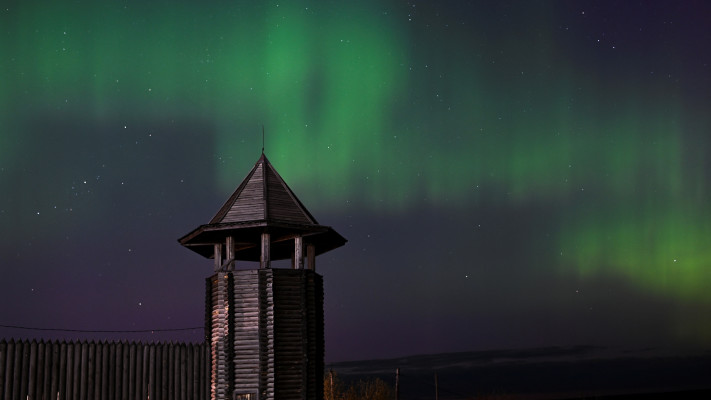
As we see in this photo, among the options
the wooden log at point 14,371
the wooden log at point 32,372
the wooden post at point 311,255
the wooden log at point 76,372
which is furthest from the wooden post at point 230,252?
the wooden log at point 14,371

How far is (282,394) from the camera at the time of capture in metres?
25.2

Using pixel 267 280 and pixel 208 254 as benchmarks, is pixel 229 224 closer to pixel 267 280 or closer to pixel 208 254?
pixel 267 280

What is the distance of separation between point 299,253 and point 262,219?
1796mm

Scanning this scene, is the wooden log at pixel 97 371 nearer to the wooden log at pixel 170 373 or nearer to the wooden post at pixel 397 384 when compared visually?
the wooden log at pixel 170 373

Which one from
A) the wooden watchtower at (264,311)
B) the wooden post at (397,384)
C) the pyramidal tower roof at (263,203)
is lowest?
the wooden post at (397,384)

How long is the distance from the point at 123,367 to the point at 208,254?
6.53 meters

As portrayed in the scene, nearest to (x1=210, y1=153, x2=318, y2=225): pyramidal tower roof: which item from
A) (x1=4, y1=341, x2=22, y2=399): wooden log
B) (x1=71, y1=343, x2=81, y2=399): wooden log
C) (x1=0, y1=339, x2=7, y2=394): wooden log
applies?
(x1=71, y1=343, x2=81, y2=399): wooden log

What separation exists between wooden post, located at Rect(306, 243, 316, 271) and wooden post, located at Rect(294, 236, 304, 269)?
30.3 inches

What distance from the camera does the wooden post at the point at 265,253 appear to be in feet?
85.1

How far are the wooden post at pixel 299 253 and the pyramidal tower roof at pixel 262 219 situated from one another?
203mm

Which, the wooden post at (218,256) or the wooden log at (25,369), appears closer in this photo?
the wooden log at (25,369)

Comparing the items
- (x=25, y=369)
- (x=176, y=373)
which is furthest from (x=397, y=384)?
(x=25, y=369)

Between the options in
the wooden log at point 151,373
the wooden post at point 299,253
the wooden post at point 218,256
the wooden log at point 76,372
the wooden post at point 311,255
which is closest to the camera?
the wooden log at point 76,372

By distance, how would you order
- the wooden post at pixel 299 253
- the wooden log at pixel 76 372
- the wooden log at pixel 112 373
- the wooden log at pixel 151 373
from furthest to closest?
the wooden post at pixel 299 253, the wooden log at pixel 151 373, the wooden log at pixel 112 373, the wooden log at pixel 76 372
